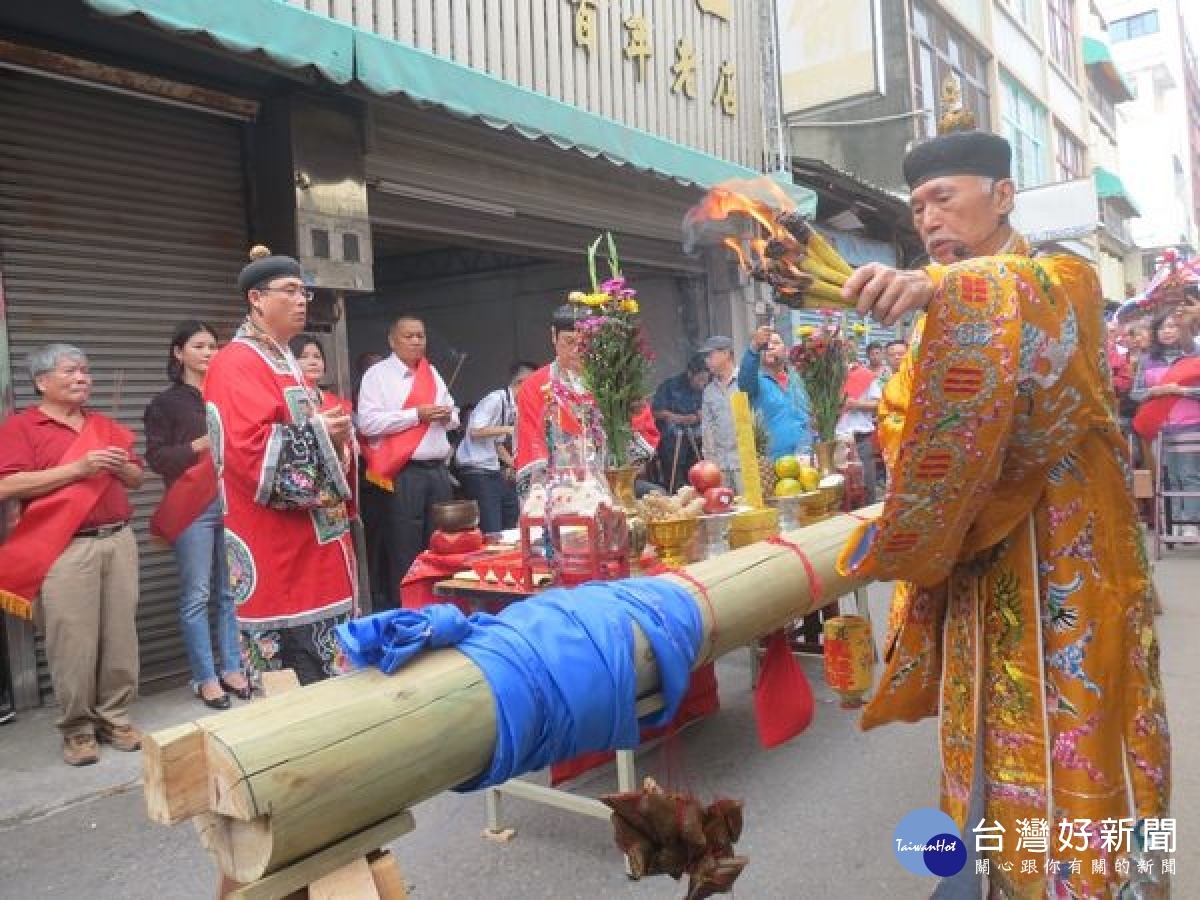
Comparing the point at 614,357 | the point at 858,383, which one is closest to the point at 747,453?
the point at 614,357

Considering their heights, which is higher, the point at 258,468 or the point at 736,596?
the point at 258,468

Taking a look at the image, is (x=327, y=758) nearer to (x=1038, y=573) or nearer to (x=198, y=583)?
(x=1038, y=573)

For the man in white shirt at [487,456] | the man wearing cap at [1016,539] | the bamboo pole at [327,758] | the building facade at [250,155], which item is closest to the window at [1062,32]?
the building facade at [250,155]

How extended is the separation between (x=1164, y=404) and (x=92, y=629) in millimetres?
7303

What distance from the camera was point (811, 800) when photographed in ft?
10.6

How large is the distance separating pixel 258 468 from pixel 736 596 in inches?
63.0

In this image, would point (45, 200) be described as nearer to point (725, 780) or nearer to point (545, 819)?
point (545, 819)

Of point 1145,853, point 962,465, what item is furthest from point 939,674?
point 962,465

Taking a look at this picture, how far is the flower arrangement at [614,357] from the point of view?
2977 millimetres

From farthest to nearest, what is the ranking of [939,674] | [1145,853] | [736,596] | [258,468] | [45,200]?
[45,200]
[258,468]
[736,596]
[939,674]
[1145,853]

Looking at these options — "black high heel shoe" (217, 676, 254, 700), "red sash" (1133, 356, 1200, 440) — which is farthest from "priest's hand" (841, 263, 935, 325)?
"red sash" (1133, 356, 1200, 440)

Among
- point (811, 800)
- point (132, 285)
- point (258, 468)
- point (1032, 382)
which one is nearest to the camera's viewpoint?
point (1032, 382)

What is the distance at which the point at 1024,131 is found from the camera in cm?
1841

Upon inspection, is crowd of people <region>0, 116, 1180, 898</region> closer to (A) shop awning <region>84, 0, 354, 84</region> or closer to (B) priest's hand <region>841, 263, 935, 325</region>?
(B) priest's hand <region>841, 263, 935, 325</region>
